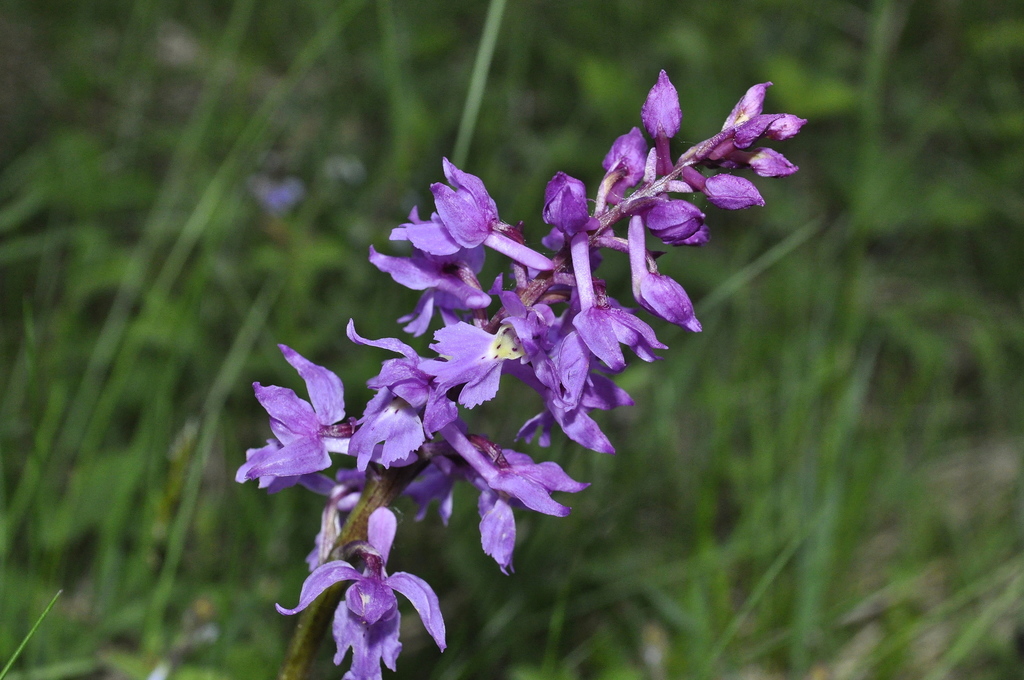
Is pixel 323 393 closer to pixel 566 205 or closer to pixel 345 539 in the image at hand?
pixel 345 539

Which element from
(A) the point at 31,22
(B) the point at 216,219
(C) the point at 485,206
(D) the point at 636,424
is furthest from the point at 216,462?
(A) the point at 31,22

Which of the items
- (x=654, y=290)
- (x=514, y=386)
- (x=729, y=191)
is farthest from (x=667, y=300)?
(x=514, y=386)

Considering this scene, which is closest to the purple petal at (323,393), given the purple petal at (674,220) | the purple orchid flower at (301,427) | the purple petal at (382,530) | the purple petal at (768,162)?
the purple orchid flower at (301,427)

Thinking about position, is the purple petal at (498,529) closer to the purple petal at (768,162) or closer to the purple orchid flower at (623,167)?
the purple orchid flower at (623,167)

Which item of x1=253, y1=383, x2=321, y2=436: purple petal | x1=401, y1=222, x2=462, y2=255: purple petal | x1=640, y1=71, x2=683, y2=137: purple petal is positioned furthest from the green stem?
x1=640, y1=71, x2=683, y2=137: purple petal

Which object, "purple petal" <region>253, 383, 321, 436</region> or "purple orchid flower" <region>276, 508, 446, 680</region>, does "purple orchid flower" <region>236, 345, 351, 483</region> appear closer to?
"purple petal" <region>253, 383, 321, 436</region>

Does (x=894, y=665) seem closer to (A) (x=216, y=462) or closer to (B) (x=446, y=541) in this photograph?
(B) (x=446, y=541)
